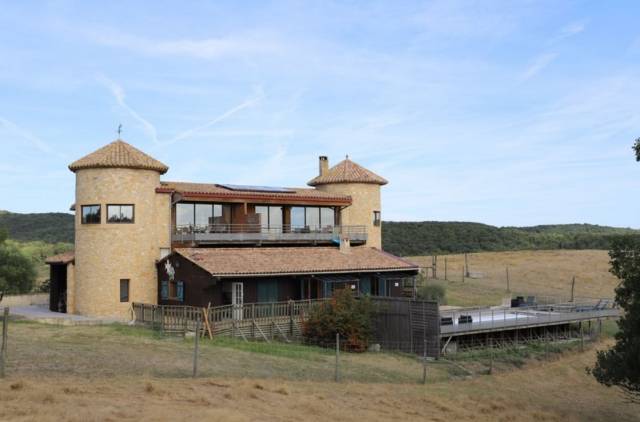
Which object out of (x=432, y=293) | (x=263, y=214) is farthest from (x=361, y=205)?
(x=432, y=293)

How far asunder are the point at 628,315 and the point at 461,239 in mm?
104599

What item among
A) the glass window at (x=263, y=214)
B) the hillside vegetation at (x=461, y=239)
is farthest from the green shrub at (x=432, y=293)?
the hillside vegetation at (x=461, y=239)

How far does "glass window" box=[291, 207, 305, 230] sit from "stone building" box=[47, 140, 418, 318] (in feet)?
5.57

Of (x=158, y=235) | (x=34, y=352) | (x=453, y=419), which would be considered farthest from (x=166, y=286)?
(x=453, y=419)

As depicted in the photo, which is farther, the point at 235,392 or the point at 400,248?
the point at 400,248

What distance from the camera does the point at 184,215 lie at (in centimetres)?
4106

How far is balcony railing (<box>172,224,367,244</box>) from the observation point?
1567 inches

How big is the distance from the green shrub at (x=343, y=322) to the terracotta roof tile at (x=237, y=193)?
33.6 ft

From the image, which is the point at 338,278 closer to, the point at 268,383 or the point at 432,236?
the point at 268,383

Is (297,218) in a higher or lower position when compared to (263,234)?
higher

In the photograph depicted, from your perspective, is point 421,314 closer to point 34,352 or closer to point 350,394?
point 350,394

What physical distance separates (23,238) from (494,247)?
80.4 metres

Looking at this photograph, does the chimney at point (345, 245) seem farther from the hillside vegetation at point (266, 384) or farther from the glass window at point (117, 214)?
the glass window at point (117, 214)

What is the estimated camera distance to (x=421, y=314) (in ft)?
108
